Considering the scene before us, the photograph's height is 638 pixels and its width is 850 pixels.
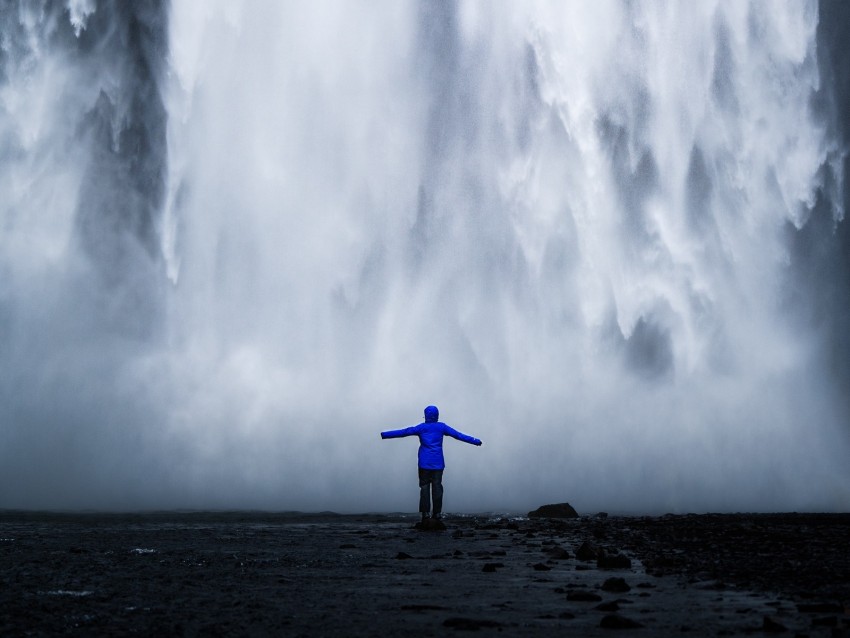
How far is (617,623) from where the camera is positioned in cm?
798

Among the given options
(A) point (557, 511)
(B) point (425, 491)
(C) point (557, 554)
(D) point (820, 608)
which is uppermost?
(B) point (425, 491)

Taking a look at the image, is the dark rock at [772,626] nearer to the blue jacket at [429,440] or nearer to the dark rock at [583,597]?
the dark rock at [583,597]

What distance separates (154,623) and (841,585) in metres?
6.98

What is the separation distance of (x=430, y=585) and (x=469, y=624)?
3588 mm

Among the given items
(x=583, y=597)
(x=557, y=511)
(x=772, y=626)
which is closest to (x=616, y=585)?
(x=583, y=597)

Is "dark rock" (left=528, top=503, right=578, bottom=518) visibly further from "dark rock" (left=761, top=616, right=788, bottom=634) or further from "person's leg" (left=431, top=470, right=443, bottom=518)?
"dark rock" (left=761, top=616, right=788, bottom=634)

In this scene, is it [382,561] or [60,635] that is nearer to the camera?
[60,635]

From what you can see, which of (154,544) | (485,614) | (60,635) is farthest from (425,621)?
(154,544)

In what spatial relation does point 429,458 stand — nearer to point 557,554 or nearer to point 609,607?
point 557,554

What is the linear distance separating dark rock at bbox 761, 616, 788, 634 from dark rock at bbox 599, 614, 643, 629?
101 centimetres

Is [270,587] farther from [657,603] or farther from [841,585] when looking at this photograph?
[841,585]

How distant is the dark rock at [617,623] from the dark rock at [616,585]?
2.72m

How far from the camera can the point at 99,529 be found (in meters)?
24.0

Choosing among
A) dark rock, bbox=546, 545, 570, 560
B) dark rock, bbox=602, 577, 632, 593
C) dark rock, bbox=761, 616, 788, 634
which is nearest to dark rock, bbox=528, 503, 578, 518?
dark rock, bbox=546, 545, 570, 560
